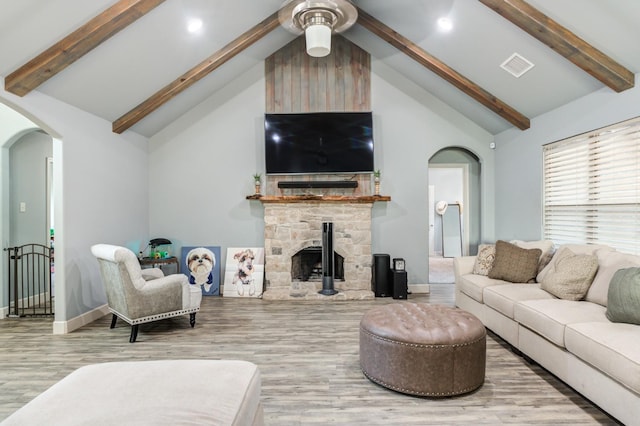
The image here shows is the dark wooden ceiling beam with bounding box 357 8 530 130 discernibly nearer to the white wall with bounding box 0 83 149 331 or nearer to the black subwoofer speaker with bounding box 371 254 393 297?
the black subwoofer speaker with bounding box 371 254 393 297

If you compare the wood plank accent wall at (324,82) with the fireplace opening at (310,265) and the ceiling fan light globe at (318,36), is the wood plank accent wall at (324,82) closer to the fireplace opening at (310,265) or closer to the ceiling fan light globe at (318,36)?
the fireplace opening at (310,265)

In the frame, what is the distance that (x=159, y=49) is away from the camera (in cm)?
382

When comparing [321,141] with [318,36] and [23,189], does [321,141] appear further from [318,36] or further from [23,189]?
[23,189]

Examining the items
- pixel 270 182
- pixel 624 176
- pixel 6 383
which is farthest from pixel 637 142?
pixel 6 383

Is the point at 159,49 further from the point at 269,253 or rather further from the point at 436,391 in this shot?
the point at 436,391

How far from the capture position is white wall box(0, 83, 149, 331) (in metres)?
3.72

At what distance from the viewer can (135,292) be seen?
3404 millimetres

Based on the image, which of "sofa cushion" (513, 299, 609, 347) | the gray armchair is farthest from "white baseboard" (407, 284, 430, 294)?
the gray armchair

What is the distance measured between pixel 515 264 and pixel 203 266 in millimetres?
4354

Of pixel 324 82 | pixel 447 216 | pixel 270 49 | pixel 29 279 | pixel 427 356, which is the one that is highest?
pixel 270 49

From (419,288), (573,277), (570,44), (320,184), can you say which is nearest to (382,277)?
(419,288)

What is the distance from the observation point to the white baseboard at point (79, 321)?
371 centimetres

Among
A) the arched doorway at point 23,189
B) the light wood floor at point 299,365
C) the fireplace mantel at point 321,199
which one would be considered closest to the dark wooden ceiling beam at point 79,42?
the arched doorway at point 23,189

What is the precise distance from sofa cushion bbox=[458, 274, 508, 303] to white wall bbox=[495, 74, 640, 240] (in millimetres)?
1178
